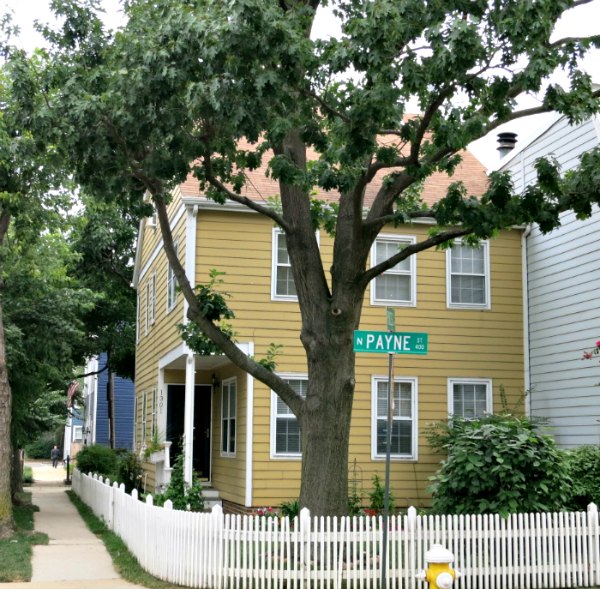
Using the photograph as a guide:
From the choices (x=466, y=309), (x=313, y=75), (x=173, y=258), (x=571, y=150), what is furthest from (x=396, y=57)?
(x=466, y=309)

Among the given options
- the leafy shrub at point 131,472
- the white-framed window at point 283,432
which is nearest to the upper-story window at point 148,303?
the leafy shrub at point 131,472

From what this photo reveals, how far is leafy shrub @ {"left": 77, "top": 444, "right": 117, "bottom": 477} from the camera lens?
27.6 m

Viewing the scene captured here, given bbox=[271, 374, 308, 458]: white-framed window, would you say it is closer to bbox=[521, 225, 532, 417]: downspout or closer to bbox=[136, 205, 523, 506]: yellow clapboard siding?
bbox=[136, 205, 523, 506]: yellow clapboard siding

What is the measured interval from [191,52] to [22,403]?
1354 cm

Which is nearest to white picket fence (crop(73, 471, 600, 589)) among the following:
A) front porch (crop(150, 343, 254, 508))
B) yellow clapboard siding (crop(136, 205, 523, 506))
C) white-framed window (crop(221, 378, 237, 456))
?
front porch (crop(150, 343, 254, 508))

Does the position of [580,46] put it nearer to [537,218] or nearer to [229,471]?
[537,218]

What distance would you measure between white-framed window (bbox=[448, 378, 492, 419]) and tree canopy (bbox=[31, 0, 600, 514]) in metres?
7.40

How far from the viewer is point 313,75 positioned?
31.8 feet

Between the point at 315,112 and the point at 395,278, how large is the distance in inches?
306

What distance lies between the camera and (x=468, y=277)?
18328mm

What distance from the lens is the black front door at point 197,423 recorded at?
21062mm

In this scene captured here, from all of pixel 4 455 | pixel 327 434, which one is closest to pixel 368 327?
pixel 327 434

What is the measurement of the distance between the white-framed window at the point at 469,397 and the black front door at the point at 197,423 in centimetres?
623

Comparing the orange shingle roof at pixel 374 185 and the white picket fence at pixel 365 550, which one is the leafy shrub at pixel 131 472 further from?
the white picket fence at pixel 365 550
